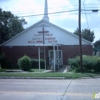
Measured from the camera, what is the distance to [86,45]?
114 feet

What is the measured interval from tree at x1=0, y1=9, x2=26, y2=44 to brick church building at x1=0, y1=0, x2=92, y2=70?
10511 millimetres

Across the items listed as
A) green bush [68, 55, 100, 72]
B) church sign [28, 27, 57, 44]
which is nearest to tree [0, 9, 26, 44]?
church sign [28, 27, 57, 44]

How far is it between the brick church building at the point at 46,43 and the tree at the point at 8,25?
1051cm

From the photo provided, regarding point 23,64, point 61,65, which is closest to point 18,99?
point 23,64

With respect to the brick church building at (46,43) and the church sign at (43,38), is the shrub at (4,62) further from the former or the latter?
the church sign at (43,38)

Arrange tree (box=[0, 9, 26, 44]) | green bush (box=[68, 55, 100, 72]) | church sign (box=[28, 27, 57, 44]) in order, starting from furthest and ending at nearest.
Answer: tree (box=[0, 9, 26, 44]) → church sign (box=[28, 27, 57, 44]) → green bush (box=[68, 55, 100, 72])

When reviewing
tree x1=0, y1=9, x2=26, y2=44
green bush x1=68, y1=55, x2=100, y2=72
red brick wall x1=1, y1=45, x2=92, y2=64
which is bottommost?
green bush x1=68, y1=55, x2=100, y2=72

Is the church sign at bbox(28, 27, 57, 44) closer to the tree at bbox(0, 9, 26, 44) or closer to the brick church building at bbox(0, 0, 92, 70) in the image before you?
the brick church building at bbox(0, 0, 92, 70)

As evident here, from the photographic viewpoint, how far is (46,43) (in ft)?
119

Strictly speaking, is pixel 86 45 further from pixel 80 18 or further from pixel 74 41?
pixel 80 18

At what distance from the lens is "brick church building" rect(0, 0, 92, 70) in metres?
35.0

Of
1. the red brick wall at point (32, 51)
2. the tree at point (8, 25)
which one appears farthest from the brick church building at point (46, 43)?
the tree at point (8, 25)

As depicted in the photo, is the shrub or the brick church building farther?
the brick church building

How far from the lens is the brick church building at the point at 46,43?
3503cm
